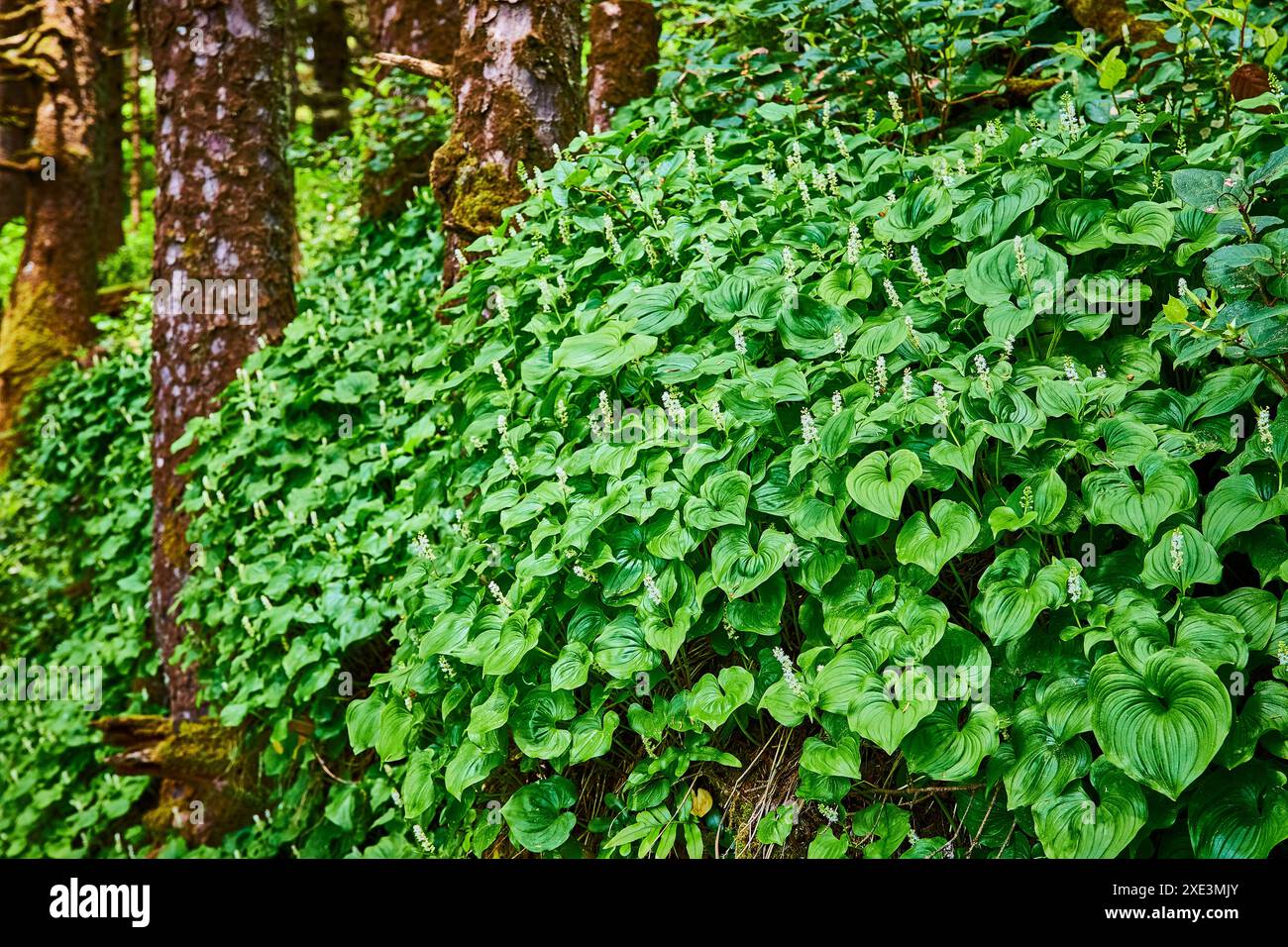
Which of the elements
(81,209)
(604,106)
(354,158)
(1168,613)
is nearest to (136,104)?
(81,209)

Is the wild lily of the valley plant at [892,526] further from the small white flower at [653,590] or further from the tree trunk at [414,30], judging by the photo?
the tree trunk at [414,30]

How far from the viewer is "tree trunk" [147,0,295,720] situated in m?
5.44

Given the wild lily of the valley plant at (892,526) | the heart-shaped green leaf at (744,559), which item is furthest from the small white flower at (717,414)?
the heart-shaped green leaf at (744,559)

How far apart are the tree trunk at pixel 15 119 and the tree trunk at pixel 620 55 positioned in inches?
237

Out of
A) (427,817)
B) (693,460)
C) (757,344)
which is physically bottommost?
(427,817)

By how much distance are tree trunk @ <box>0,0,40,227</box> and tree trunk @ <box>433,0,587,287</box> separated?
6.39 meters

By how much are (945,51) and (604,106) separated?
7.72 ft

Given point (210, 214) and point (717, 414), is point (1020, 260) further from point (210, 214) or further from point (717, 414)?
point (210, 214)

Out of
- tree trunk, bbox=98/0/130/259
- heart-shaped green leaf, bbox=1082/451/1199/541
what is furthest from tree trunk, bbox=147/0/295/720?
tree trunk, bbox=98/0/130/259

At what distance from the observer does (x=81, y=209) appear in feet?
28.8

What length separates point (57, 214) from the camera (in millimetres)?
8680

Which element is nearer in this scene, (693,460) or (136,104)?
(693,460)

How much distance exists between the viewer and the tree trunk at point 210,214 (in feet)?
17.9
